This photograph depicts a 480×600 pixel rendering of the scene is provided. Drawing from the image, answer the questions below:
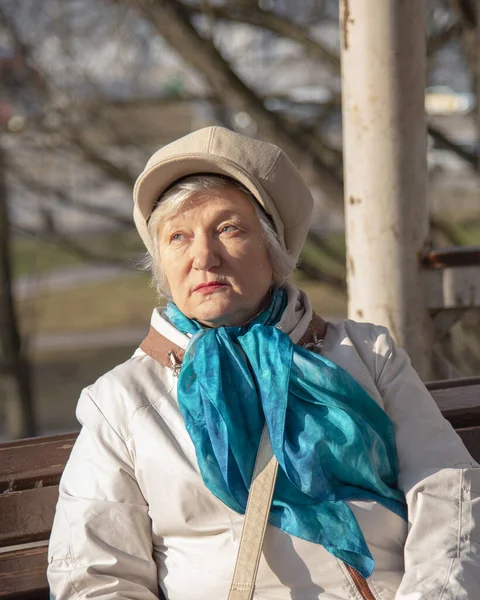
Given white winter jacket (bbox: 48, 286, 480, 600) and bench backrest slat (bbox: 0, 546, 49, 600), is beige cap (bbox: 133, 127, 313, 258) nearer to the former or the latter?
white winter jacket (bbox: 48, 286, 480, 600)

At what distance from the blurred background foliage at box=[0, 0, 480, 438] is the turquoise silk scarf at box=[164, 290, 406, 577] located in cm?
378

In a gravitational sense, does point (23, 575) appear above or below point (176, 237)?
below

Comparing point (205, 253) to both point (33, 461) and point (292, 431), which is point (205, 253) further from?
point (33, 461)

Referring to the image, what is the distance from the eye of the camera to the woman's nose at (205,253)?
2.39 meters

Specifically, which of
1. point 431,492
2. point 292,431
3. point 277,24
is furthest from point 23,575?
point 277,24

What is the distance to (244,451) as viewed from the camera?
Result: 2.28 meters

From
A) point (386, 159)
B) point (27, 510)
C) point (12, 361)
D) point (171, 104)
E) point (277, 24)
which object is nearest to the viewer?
point (27, 510)

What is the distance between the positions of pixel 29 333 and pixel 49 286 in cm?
777

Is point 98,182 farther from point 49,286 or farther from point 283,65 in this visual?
point 49,286

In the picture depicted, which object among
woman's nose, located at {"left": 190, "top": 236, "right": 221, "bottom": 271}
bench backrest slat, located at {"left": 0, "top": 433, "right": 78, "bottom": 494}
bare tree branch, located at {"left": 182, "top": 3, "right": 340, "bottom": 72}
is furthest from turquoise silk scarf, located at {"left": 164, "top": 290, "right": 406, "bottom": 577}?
bare tree branch, located at {"left": 182, "top": 3, "right": 340, "bottom": 72}

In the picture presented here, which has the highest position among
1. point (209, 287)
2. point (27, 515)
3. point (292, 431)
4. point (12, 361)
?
point (209, 287)

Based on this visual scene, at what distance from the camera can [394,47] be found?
11.6ft

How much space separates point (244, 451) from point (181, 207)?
0.63 metres

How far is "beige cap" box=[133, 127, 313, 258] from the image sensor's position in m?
2.37
